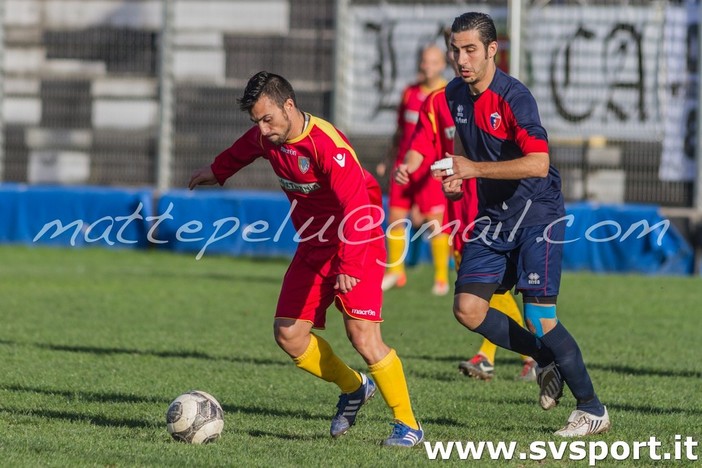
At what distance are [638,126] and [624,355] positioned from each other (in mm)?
8966

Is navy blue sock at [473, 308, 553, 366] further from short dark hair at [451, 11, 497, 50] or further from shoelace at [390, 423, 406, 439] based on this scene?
short dark hair at [451, 11, 497, 50]

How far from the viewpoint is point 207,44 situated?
19578 millimetres

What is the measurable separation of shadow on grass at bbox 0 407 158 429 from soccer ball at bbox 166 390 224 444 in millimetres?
416

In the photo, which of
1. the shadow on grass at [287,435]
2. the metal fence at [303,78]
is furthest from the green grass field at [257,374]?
the metal fence at [303,78]

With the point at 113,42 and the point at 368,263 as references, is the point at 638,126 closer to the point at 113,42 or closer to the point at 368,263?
the point at 113,42

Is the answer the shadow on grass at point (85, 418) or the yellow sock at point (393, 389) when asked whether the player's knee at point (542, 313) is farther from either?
the shadow on grass at point (85, 418)

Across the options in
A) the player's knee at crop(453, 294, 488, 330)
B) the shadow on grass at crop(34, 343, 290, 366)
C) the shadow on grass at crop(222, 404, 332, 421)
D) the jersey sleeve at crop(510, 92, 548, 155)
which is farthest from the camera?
the shadow on grass at crop(34, 343, 290, 366)

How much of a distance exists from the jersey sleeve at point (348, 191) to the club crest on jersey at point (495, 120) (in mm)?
725

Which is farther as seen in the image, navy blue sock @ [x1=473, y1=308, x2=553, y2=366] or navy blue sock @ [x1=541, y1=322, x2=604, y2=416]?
navy blue sock @ [x1=473, y1=308, x2=553, y2=366]

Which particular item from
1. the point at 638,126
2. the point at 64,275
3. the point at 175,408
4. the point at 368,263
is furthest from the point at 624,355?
the point at 638,126

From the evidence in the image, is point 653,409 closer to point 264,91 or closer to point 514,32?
point 264,91

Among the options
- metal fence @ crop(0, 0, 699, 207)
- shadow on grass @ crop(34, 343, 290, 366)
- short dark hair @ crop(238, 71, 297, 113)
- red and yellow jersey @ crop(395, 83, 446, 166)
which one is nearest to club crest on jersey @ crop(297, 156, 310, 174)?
short dark hair @ crop(238, 71, 297, 113)

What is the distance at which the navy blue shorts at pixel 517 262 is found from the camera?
6.54m

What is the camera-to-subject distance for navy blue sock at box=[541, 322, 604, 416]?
6.50 metres
